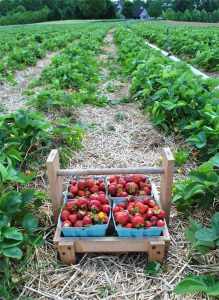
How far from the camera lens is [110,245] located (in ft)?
7.25

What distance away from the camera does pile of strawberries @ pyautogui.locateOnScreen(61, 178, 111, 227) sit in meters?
2.22

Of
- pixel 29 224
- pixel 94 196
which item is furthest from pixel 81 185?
pixel 29 224

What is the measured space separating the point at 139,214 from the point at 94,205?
13.7 inches

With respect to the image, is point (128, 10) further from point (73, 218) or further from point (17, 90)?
point (73, 218)

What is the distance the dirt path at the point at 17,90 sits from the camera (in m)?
5.75

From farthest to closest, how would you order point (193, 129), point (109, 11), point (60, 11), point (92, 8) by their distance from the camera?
point (109, 11)
point (92, 8)
point (60, 11)
point (193, 129)

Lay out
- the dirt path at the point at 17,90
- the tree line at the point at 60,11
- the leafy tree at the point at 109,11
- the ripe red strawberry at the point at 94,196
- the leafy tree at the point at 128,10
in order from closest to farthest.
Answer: the ripe red strawberry at the point at 94,196
the dirt path at the point at 17,90
the tree line at the point at 60,11
the leafy tree at the point at 109,11
the leafy tree at the point at 128,10

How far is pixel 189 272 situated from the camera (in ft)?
7.22

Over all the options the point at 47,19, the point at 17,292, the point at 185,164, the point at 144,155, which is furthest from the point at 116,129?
the point at 47,19

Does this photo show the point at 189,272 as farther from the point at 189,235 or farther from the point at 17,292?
the point at 17,292

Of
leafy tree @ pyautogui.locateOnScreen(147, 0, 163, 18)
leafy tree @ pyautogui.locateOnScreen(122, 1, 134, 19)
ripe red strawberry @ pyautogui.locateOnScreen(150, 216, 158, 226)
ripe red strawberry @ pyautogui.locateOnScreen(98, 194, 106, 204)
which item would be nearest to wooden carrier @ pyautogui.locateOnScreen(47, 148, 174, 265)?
ripe red strawberry @ pyautogui.locateOnScreen(150, 216, 158, 226)

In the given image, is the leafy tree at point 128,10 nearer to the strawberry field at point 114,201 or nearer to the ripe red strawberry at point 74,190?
the strawberry field at point 114,201

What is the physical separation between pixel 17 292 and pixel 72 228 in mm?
547

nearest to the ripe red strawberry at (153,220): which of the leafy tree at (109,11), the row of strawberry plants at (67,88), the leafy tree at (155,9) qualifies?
the row of strawberry plants at (67,88)
